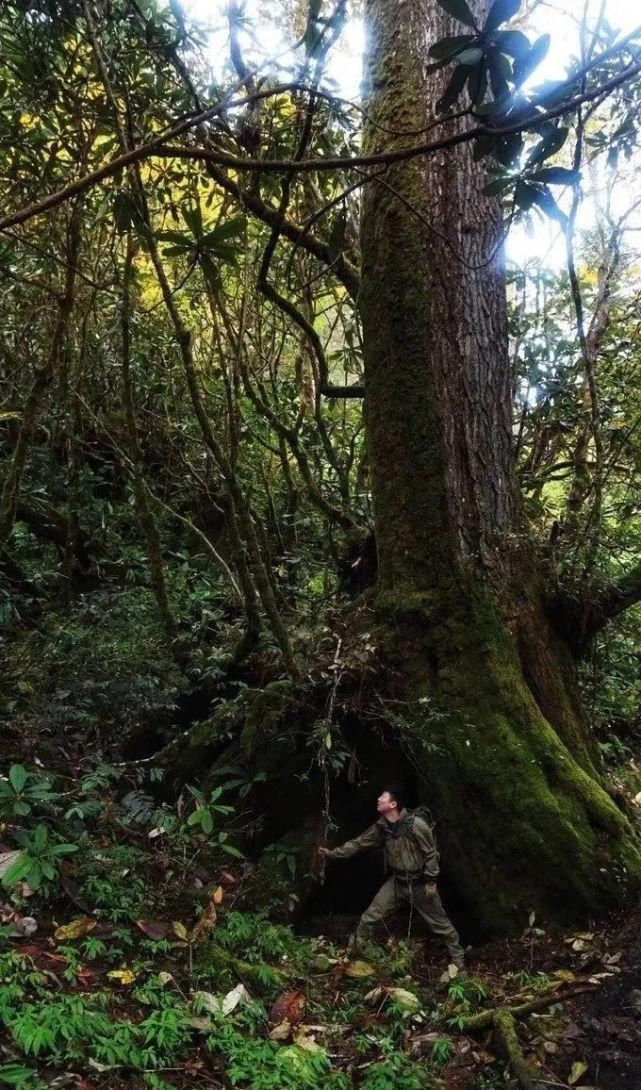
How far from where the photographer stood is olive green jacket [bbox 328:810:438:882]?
13.3 ft

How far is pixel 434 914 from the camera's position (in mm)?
4078

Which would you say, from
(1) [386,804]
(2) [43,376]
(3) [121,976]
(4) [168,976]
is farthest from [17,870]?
(2) [43,376]

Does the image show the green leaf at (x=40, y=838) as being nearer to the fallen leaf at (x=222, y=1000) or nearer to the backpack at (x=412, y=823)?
the fallen leaf at (x=222, y=1000)

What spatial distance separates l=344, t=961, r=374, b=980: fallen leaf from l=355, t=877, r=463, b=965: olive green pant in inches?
10.0

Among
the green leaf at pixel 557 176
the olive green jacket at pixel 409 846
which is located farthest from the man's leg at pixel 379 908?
the green leaf at pixel 557 176

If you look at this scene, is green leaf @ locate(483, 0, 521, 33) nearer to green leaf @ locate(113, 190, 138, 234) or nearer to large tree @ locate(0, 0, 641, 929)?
large tree @ locate(0, 0, 641, 929)

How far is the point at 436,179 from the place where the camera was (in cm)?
474

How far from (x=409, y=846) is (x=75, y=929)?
1.91 m

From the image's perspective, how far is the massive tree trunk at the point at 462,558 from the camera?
3977 mm

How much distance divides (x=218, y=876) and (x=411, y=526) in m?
2.46

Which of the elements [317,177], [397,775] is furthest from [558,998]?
[317,177]

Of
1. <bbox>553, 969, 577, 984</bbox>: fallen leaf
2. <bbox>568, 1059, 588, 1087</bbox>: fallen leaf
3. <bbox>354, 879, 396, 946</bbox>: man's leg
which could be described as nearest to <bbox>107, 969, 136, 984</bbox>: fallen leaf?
<bbox>354, 879, 396, 946</bbox>: man's leg

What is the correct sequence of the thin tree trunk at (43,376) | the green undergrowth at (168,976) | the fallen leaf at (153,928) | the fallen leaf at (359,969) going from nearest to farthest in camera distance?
the green undergrowth at (168,976) < the fallen leaf at (153,928) < the fallen leaf at (359,969) < the thin tree trunk at (43,376)

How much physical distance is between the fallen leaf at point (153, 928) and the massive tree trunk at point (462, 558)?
172 centimetres
